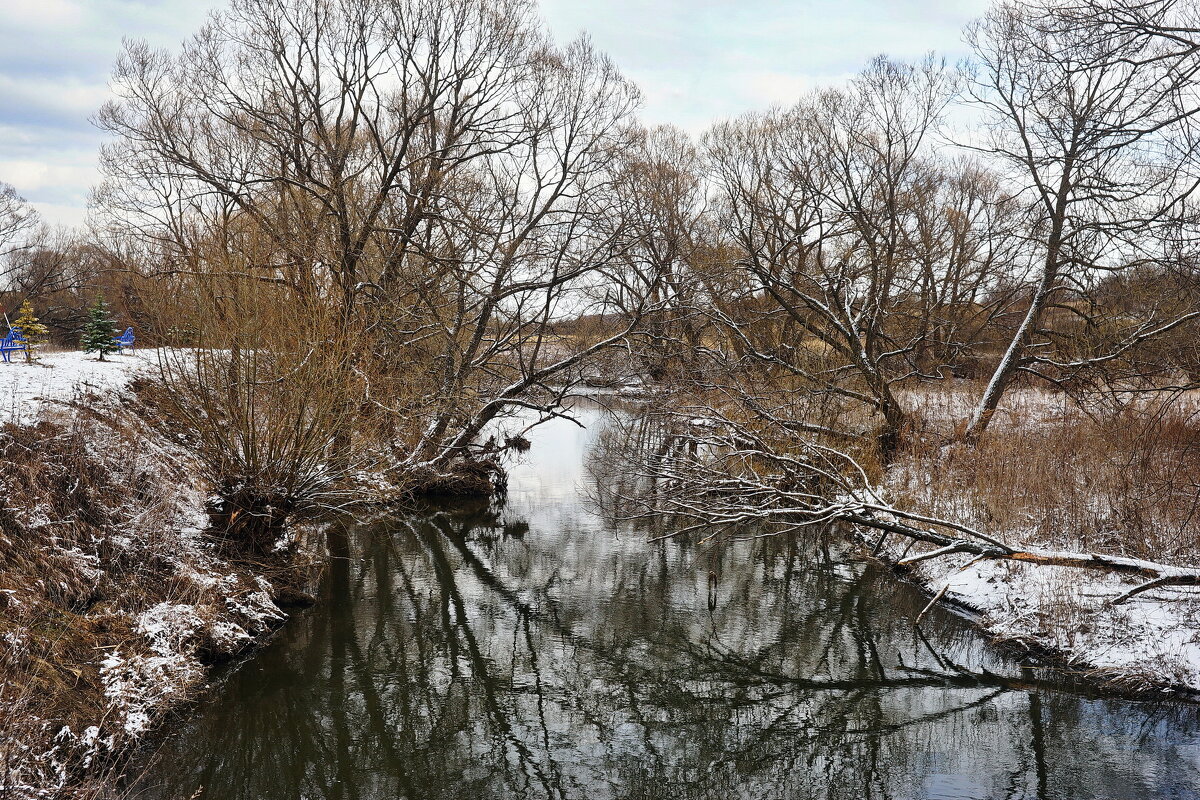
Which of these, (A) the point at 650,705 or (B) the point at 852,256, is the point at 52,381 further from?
(B) the point at 852,256

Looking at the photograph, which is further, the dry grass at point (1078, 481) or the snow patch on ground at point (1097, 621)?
the dry grass at point (1078, 481)

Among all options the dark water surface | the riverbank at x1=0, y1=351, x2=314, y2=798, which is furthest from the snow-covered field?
the dark water surface

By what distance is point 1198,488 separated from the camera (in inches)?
360

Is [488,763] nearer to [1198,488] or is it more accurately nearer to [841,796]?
[841,796]

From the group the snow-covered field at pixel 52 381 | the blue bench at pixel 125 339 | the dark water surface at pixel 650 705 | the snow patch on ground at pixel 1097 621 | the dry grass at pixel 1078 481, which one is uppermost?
the blue bench at pixel 125 339

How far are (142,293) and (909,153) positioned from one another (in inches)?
756

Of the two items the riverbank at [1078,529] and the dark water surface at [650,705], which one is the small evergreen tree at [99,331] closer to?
the dark water surface at [650,705]

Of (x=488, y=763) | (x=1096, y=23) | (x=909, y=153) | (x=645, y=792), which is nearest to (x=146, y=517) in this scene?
(x=488, y=763)

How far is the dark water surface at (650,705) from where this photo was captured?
690 centimetres

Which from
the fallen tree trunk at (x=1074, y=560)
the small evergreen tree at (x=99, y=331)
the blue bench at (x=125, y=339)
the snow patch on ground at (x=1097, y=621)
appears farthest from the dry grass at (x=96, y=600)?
the blue bench at (x=125, y=339)

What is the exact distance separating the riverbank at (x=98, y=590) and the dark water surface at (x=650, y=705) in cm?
55

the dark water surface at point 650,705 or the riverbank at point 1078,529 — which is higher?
the riverbank at point 1078,529

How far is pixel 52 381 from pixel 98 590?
21.7ft

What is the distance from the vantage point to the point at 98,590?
815 cm
